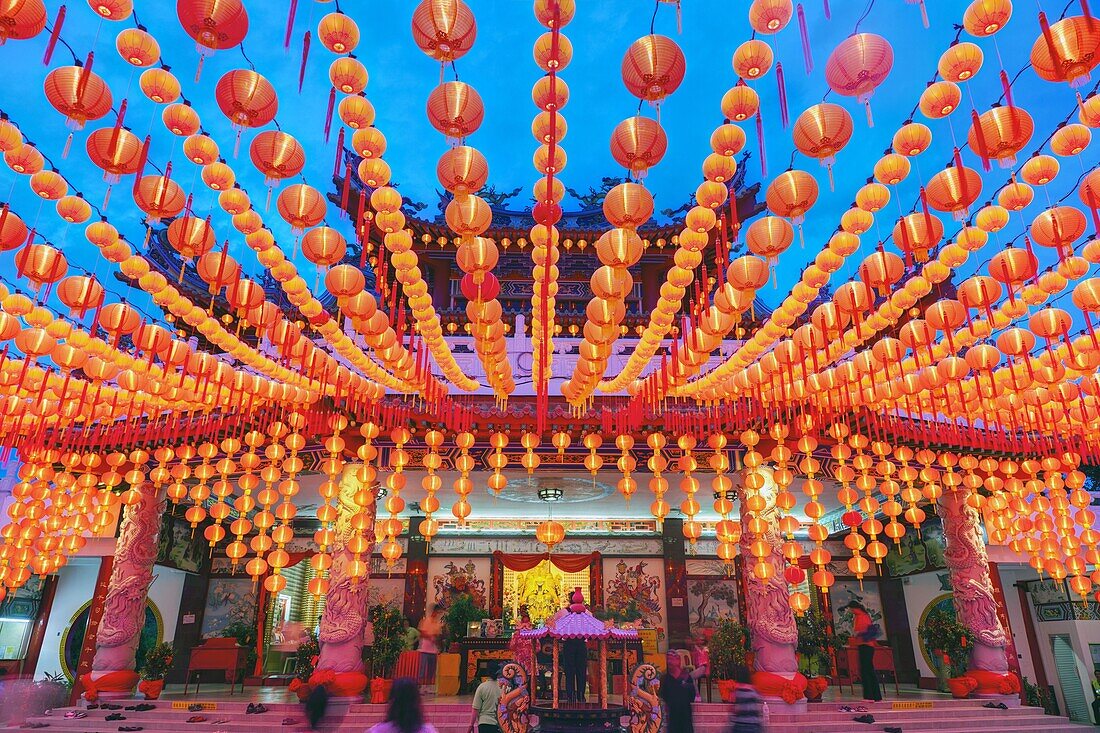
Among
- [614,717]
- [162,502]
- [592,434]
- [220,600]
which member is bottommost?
[614,717]

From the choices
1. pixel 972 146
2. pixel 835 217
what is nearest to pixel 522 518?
pixel 972 146

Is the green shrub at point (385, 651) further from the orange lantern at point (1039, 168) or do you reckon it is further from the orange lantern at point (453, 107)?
the orange lantern at point (1039, 168)

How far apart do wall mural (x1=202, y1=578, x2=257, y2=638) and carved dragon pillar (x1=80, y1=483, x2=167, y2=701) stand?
3.25 metres

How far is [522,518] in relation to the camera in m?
14.0

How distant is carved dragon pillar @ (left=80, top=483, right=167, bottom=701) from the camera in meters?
9.00

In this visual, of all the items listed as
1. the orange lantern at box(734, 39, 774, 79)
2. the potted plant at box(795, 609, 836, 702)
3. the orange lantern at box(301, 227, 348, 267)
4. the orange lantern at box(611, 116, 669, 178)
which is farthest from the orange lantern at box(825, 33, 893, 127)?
the potted plant at box(795, 609, 836, 702)

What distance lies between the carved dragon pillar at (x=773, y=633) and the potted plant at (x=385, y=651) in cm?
479

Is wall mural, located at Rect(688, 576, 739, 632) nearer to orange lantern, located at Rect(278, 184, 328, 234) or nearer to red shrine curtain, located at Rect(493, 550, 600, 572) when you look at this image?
red shrine curtain, located at Rect(493, 550, 600, 572)

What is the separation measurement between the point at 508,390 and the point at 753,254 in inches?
161

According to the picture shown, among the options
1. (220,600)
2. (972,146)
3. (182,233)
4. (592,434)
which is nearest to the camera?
(972,146)

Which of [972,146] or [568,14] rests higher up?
[568,14]

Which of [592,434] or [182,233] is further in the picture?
[592,434]

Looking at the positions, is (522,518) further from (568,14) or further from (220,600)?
(568,14)

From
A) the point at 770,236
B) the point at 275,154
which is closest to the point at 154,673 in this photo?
the point at 275,154
